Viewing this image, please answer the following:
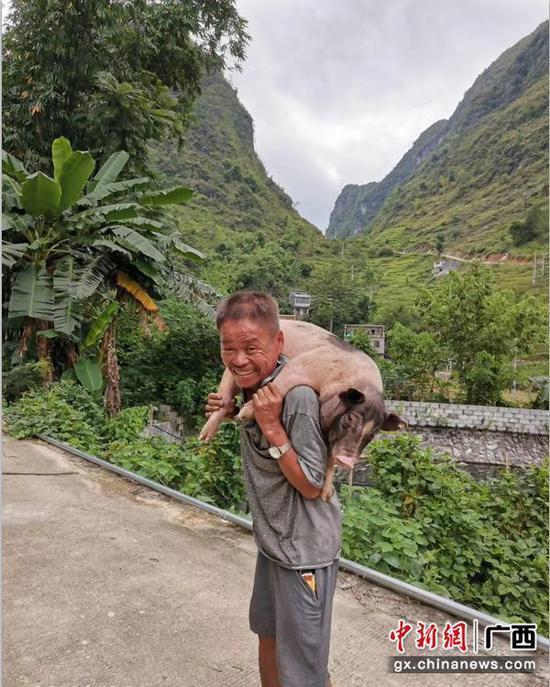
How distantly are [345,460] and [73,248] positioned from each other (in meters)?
6.00

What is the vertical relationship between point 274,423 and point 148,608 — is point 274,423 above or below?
above

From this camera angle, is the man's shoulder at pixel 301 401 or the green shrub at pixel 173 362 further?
the green shrub at pixel 173 362

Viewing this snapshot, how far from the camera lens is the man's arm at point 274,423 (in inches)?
40.3

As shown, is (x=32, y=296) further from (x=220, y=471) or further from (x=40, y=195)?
(x=220, y=471)

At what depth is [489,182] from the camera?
182 ft

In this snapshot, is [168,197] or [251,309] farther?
[168,197]

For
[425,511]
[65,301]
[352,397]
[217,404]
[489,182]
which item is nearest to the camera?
[352,397]

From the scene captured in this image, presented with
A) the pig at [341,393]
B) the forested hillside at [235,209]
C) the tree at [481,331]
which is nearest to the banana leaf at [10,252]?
the pig at [341,393]

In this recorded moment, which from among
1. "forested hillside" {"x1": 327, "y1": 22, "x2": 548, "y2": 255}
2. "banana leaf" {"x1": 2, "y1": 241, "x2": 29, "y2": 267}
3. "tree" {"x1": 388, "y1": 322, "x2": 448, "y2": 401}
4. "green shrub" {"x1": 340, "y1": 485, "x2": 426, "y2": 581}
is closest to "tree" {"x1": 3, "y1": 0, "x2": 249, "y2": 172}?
"banana leaf" {"x1": 2, "y1": 241, "x2": 29, "y2": 267}

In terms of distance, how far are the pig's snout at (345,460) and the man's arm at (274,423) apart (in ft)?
0.28

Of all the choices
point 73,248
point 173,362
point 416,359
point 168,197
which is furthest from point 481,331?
point 73,248

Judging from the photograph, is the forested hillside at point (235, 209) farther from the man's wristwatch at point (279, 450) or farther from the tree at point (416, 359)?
the man's wristwatch at point (279, 450)

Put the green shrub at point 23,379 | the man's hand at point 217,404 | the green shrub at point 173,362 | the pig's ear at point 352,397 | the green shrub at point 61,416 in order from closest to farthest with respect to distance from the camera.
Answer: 1. the pig's ear at point 352,397
2. the man's hand at point 217,404
3. the green shrub at point 61,416
4. the green shrub at point 23,379
5. the green shrub at point 173,362

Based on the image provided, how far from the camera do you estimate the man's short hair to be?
3.50 feet
